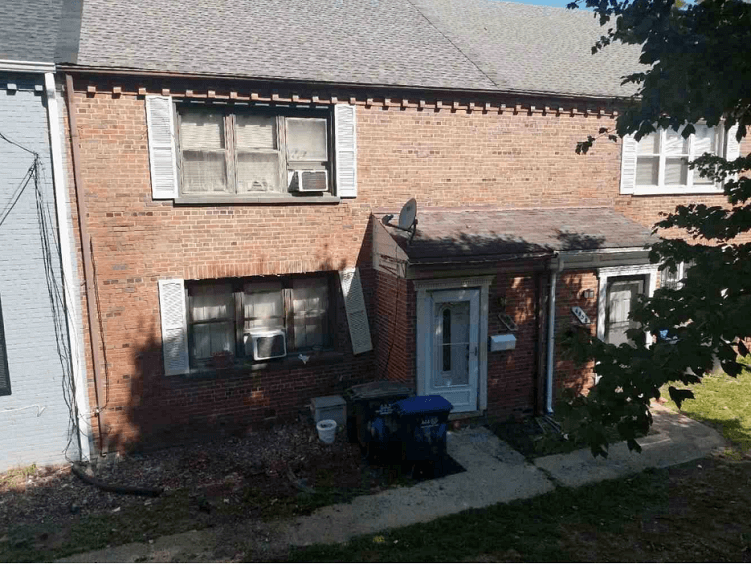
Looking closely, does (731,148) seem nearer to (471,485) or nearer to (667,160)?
(667,160)

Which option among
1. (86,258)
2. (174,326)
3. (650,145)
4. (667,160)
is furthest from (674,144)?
(86,258)

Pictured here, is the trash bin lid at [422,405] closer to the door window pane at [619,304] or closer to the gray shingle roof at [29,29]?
the door window pane at [619,304]

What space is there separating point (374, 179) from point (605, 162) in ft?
16.5

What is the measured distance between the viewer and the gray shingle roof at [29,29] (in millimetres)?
7883

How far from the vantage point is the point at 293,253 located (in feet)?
31.2

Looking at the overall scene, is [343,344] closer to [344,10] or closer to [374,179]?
[374,179]

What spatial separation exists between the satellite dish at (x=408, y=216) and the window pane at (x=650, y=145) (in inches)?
238

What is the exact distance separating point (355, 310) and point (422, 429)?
8.99ft

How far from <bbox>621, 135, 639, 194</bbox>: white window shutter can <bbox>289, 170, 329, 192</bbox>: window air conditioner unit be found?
6353 millimetres

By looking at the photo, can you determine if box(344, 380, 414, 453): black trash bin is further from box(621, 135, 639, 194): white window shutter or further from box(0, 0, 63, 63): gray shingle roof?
box(621, 135, 639, 194): white window shutter

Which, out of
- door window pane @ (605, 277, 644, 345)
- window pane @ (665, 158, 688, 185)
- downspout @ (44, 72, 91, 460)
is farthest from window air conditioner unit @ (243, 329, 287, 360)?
window pane @ (665, 158, 688, 185)

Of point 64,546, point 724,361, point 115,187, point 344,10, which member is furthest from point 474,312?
point 344,10

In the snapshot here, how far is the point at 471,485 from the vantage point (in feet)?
25.5

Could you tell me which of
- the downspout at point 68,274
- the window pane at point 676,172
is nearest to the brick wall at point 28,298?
the downspout at point 68,274
